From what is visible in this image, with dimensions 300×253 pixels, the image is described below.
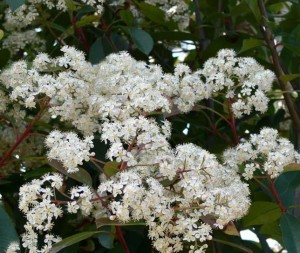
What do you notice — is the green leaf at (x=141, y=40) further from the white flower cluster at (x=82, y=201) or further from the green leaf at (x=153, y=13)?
the white flower cluster at (x=82, y=201)

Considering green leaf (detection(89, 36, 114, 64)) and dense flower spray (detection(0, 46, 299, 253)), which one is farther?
green leaf (detection(89, 36, 114, 64))

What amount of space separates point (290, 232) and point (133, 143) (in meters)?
0.43

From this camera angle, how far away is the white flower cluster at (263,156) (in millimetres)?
1839

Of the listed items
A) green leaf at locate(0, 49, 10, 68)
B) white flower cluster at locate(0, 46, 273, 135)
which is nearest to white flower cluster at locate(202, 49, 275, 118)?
white flower cluster at locate(0, 46, 273, 135)

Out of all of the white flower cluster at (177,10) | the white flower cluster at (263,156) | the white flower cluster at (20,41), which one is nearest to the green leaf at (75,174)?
the white flower cluster at (263,156)

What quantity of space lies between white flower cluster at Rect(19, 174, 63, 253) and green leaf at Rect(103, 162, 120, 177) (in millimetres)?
101

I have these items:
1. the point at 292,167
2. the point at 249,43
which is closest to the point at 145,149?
the point at 292,167

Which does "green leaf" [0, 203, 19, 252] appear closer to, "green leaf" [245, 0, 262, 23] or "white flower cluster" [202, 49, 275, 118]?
"white flower cluster" [202, 49, 275, 118]

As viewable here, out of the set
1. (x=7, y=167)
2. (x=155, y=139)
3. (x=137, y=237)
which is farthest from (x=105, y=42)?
(x=155, y=139)

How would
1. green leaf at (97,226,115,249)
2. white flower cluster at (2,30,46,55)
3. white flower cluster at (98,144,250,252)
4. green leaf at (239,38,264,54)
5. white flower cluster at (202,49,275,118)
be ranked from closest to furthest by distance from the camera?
white flower cluster at (98,144,250,252) < green leaf at (97,226,115,249) < white flower cluster at (202,49,275,118) < green leaf at (239,38,264,54) < white flower cluster at (2,30,46,55)

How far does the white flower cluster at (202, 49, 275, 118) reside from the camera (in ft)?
6.64

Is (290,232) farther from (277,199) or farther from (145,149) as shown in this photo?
(145,149)

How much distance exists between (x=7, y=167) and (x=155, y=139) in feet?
2.17

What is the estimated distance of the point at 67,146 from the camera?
5.65ft
